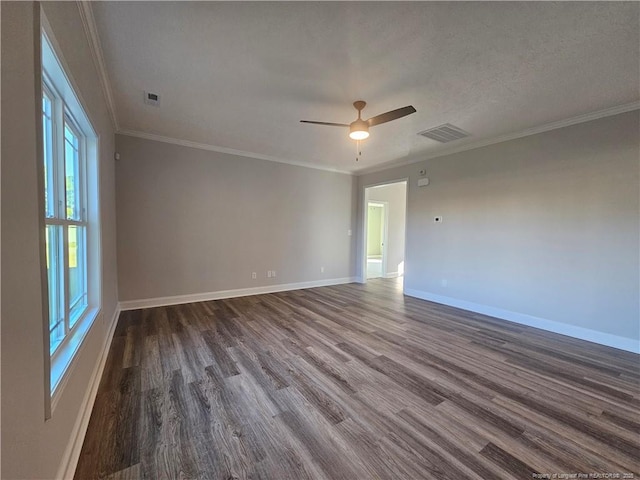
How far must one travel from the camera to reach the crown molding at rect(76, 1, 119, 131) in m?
1.75

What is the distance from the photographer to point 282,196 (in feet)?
17.8

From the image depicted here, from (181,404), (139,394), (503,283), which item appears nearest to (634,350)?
(503,283)

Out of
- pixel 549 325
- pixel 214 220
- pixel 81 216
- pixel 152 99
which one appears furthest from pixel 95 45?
pixel 549 325

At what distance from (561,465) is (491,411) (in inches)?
17.5

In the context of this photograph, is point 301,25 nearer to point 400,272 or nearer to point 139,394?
point 139,394

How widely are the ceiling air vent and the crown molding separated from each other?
366 cm

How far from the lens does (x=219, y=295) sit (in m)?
4.80

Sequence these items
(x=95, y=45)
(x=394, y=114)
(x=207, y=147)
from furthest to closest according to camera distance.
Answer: (x=207, y=147) → (x=394, y=114) → (x=95, y=45)

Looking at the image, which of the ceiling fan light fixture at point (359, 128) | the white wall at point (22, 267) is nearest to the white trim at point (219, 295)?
the white wall at point (22, 267)

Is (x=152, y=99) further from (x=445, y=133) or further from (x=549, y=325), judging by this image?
(x=549, y=325)

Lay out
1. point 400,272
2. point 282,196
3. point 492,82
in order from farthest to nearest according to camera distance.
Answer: point 400,272 < point 282,196 < point 492,82

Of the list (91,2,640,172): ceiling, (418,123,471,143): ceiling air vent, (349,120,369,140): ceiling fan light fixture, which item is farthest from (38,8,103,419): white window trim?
(418,123,471,143): ceiling air vent

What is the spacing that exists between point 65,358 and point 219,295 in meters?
3.39

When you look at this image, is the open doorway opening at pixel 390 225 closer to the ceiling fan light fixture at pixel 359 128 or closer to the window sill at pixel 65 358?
the ceiling fan light fixture at pixel 359 128
